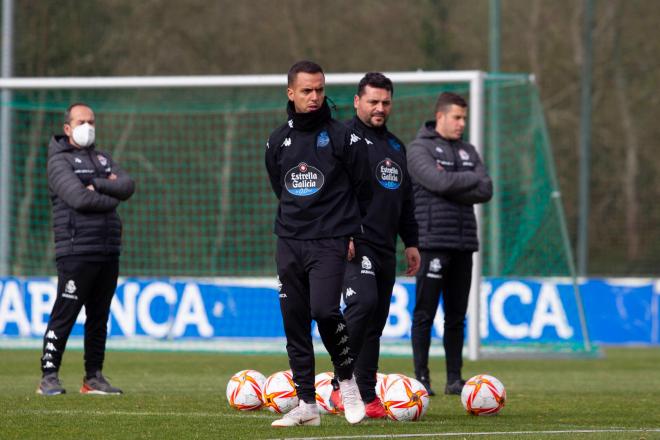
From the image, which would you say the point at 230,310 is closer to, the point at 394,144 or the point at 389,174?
the point at 394,144

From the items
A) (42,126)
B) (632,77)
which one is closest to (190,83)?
(42,126)

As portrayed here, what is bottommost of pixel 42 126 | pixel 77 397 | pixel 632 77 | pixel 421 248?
pixel 77 397

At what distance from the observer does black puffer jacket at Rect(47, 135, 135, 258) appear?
1000 centimetres

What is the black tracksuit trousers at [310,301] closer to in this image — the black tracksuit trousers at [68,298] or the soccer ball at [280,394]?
the soccer ball at [280,394]

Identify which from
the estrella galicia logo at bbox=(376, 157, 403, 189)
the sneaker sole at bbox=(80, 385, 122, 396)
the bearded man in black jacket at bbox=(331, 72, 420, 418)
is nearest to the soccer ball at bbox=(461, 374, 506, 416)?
the bearded man in black jacket at bbox=(331, 72, 420, 418)

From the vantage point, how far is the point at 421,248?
1031 centimetres

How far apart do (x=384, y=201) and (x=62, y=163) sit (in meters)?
2.86

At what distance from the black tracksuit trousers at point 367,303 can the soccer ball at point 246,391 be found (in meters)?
0.79

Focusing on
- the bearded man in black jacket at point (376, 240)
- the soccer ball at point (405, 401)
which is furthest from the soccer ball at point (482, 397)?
the bearded man in black jacket at point (376, 240)

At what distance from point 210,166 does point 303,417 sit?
16.7m

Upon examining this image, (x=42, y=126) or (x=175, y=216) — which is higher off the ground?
(x=42, y=126)

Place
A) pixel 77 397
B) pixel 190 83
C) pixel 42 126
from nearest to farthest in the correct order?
pixel 77 397 → pixel 190 83 → pixel 42 126

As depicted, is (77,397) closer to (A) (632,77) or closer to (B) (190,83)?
(B) (190,83)

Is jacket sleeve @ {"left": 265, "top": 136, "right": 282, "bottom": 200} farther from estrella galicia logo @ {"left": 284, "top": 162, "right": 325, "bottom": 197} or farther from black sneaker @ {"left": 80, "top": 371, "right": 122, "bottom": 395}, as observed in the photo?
black sneaker @ {"left": 80, "top": 371, "right": 122, "bottom": 395}
